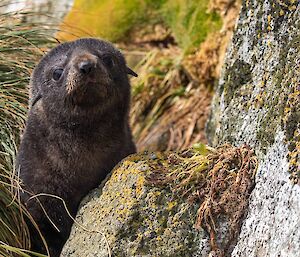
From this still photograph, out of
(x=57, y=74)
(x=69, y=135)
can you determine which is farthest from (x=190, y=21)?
(x=69, y=135)

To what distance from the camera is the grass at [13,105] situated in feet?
15.1

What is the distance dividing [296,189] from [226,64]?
4.98 ft

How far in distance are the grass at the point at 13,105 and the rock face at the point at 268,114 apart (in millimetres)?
1246

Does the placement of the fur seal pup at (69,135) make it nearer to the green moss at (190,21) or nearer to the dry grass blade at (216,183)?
the dry grass blade at (216,183)

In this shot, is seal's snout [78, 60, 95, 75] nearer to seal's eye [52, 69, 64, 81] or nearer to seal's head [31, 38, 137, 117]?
seal's head [31, 38, 137, 117]

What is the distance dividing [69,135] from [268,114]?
4.38 ft

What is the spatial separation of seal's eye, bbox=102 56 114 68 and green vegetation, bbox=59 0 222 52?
2.90 meters

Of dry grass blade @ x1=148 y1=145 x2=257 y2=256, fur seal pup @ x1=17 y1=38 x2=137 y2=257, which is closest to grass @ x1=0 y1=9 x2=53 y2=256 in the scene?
fur seal pup @ x1=17 y1=38 x2=137 y2=257

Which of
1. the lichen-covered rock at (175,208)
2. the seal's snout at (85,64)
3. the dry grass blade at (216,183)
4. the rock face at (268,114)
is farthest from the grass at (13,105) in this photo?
the rock face at (268,114)

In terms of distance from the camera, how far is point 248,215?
382 centimetres

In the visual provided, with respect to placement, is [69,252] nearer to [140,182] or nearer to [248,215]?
[140,182]

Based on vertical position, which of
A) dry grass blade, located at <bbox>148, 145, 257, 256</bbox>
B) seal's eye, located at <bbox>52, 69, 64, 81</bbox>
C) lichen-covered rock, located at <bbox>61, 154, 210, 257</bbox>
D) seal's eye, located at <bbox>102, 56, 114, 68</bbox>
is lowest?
lichen-covered rock, located at <bbox>61, 154, 210, 257</bbox>

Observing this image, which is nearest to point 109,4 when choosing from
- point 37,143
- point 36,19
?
point 36,19

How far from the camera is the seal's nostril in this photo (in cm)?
450
